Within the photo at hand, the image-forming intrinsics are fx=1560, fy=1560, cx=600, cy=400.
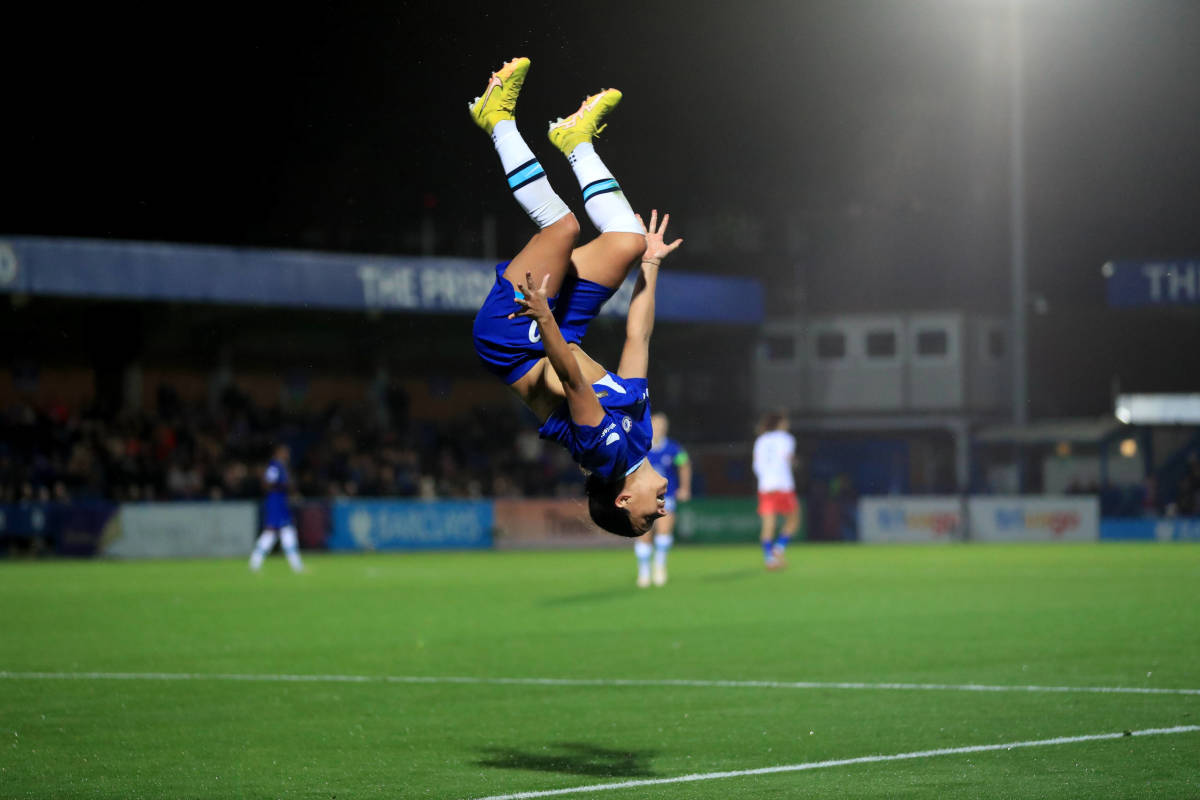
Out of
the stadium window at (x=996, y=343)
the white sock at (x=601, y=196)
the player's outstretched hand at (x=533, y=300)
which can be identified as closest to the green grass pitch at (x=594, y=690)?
the player's outstretched hand at (x=533, y=300)

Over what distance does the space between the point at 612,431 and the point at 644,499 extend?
1.30 ft

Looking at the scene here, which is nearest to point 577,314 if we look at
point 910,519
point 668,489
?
point 668,489

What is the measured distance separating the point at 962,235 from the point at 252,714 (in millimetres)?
51665

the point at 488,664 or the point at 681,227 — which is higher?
the point at 681,227

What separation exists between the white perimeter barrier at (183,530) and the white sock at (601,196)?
26.0 m

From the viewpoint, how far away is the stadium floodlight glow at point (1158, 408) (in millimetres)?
59812

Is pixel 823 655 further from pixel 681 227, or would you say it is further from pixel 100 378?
pixel 681 227

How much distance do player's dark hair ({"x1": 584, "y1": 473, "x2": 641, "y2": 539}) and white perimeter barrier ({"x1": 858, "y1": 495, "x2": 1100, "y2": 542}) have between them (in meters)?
31.4

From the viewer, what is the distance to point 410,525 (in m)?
36.1

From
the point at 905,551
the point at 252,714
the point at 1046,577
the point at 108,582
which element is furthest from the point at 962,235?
the point at 252,714

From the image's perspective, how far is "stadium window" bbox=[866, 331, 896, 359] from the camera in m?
57.2

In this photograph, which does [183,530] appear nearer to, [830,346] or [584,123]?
[584,123]

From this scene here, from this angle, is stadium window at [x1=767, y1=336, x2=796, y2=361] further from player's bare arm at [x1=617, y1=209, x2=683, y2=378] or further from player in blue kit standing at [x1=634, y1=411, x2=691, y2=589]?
player's bare arm at [x1=617, y1=209, x2=683, y2=378]

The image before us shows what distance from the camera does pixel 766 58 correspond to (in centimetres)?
3020
